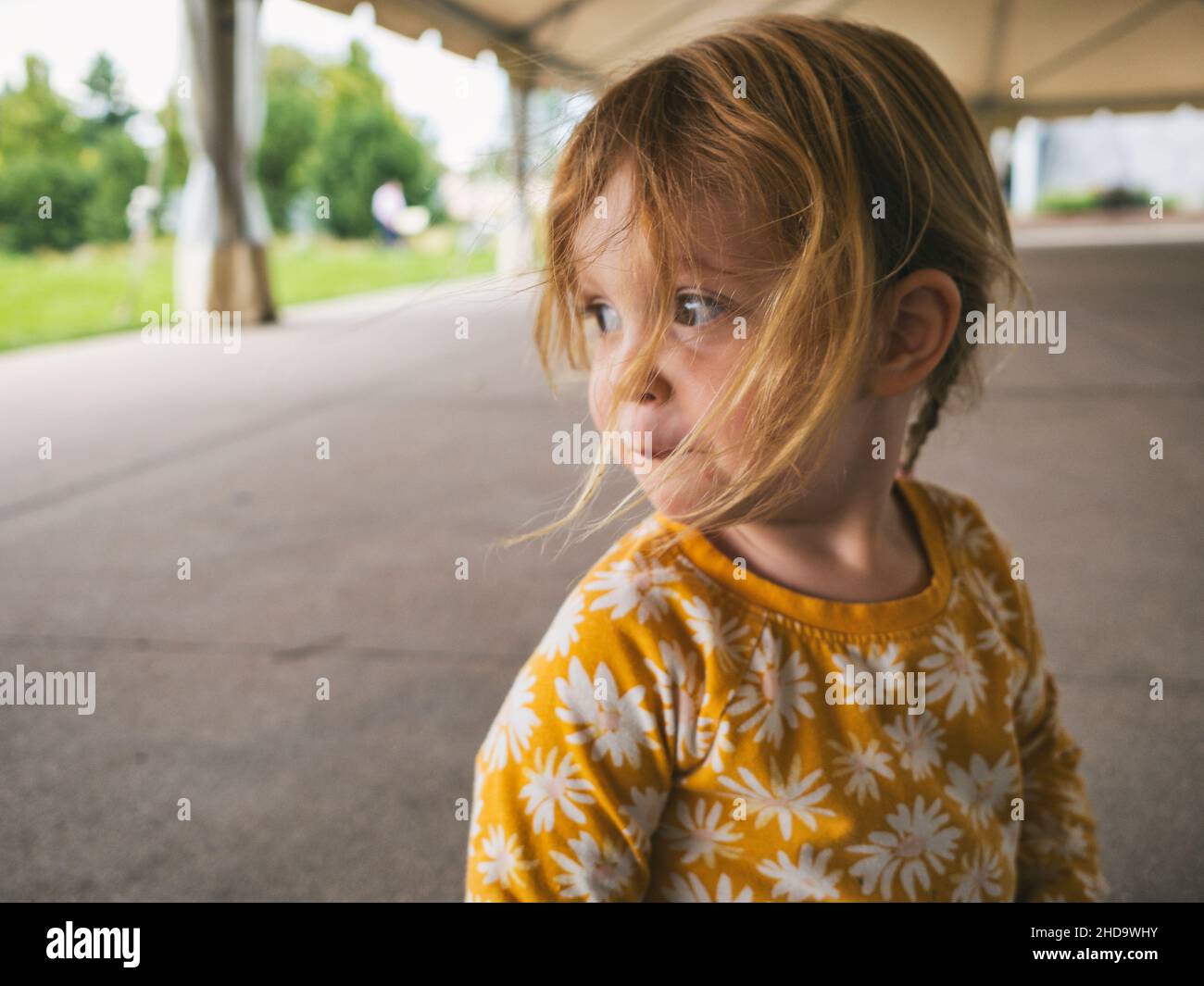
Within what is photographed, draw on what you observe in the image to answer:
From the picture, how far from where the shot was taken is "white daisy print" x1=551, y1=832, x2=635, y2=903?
2.68 ft

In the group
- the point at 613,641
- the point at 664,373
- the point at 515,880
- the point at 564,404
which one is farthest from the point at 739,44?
the point at 564,404

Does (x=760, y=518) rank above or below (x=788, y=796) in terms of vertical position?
above

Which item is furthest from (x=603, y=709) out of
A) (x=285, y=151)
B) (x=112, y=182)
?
(x=285, y=151)

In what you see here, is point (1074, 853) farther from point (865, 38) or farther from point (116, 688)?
point (116, 688)

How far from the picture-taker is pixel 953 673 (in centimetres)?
92

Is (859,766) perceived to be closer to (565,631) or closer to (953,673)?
(953,673)

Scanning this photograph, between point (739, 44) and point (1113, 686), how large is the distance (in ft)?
4.56

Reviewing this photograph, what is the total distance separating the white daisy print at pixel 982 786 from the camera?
92 cm

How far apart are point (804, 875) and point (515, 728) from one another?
251mm

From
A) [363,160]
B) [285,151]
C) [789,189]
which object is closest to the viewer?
[789,189]

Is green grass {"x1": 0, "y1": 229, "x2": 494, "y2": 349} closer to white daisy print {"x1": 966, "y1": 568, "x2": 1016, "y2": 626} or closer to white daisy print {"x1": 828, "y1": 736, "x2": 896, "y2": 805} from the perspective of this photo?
white daisy print {"x1": 966, "y1": 568, "x2": 1016, "y2": 626}

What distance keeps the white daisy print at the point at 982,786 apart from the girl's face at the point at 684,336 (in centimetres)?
33

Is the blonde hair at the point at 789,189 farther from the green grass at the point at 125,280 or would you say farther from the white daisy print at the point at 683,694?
the green grass at the point at 125,280

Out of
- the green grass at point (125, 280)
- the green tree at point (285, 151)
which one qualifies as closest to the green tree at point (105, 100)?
the green grass at point (125, 280)
